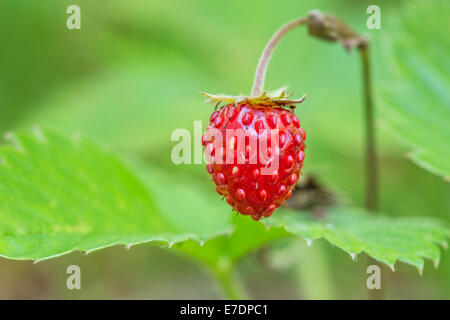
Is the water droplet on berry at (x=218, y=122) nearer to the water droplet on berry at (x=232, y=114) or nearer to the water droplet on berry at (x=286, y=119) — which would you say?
the water droplet on berry at (x=232, y=114)

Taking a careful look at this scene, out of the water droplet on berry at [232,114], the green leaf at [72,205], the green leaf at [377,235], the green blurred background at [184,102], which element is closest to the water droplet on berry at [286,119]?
the water droplet on berry at [232,114]

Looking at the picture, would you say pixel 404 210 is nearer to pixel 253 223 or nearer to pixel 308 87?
pixel 308 87

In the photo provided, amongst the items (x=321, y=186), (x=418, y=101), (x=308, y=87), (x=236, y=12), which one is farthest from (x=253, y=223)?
(x=236, y=12)

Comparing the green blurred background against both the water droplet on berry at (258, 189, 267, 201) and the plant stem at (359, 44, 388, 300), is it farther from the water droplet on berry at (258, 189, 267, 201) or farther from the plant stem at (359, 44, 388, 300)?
the water droplet on berry at (258, 189, 267, 201)

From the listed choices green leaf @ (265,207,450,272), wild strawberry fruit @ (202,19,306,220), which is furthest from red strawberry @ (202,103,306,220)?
green leaf @ (265,207,450,272)

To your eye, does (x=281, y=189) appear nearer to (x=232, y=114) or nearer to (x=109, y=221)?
(x=232, y=114)

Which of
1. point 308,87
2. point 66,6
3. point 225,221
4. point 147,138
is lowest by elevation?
point 225,221
